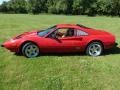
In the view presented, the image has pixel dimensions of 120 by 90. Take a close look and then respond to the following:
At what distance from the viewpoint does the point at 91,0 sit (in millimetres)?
77562

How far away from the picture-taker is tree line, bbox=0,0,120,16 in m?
67.6

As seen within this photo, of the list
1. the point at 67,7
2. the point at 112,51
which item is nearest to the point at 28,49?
the point at 112,51

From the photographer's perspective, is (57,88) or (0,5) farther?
(0,5)

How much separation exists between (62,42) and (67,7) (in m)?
68.1

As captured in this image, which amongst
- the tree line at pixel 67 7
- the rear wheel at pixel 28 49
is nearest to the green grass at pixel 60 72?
the rear wheel at pixel 28 49

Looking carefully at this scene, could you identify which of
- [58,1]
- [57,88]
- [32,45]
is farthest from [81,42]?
[58,1]

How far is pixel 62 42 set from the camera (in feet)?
36.0

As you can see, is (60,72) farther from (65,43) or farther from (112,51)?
(112,51)

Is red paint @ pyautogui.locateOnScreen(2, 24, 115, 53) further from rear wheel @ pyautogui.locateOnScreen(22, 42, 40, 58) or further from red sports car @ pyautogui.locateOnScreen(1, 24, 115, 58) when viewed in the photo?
rear wheel @ pyautogui.locateOnScreen(22, 42, 40, 58)

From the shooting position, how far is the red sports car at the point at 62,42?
10.9 meters

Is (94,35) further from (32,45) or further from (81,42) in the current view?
(32,45)

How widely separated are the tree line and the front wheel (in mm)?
55431

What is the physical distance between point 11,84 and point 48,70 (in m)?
1.52

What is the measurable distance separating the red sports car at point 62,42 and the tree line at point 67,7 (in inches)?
2183
